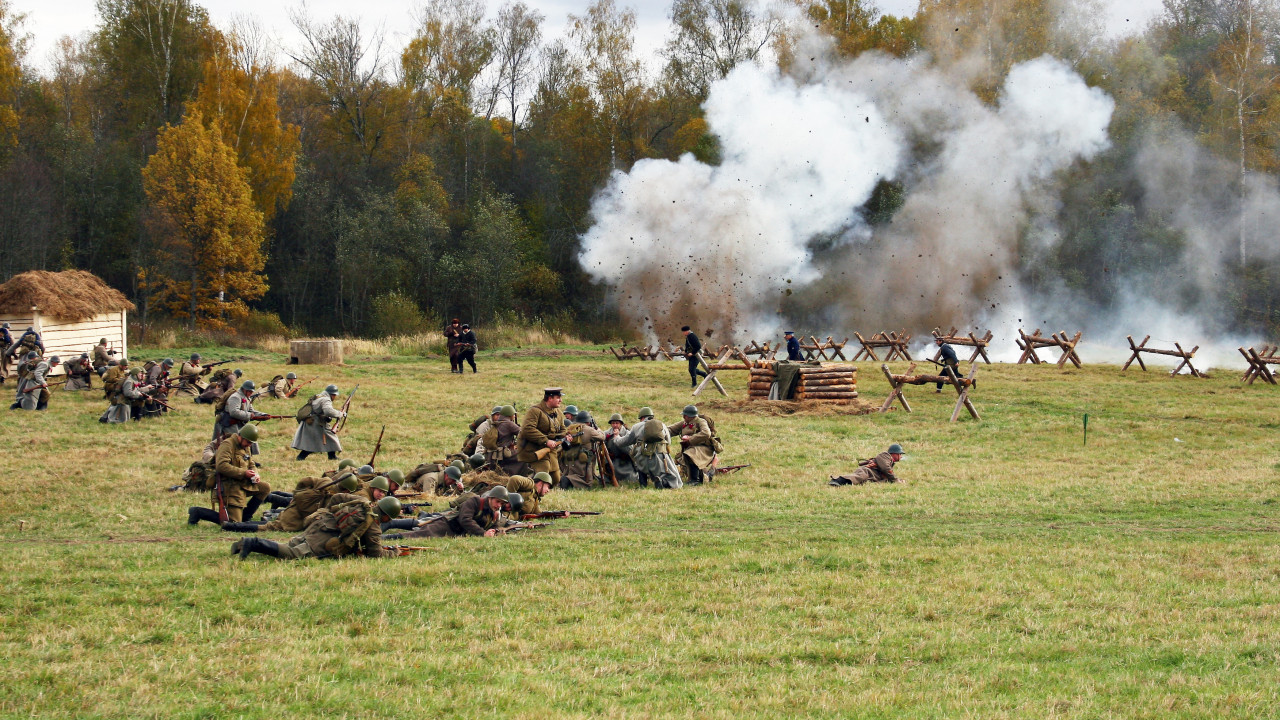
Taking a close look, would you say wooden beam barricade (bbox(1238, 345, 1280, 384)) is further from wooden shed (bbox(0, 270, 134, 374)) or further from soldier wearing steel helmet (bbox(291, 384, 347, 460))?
wooden shed (bbox(0, 270, 134, 374))

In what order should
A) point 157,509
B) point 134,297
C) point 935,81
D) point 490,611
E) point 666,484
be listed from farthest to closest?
point 134,297, point 935,81, point 666,484, point 157,509, point 490,611

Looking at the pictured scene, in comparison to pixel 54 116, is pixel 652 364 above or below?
below

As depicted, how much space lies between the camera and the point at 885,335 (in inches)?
1606

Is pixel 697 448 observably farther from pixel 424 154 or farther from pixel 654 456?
pixel 424 154

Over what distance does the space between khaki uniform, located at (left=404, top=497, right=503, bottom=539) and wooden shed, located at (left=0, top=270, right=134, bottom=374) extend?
19.0 m

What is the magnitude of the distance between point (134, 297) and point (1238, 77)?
5212cm

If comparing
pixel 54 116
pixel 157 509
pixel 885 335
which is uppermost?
pixel 54 116

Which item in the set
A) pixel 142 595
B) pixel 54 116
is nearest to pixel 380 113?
pixel 54 116

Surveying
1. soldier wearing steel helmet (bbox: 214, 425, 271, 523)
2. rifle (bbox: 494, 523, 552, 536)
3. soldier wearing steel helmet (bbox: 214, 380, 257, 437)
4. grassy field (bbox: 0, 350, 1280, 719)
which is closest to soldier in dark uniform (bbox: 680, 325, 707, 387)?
grassy field (bbox: 0, 350, 1280, 719)

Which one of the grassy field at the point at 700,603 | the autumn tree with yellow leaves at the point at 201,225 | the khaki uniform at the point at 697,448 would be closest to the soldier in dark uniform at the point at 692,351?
the grassy field at the point at 700,603

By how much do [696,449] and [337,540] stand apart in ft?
24.9

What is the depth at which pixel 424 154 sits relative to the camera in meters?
60.7

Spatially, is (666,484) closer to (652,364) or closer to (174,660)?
(174,660)

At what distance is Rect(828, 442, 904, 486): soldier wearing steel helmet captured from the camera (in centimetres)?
1758
